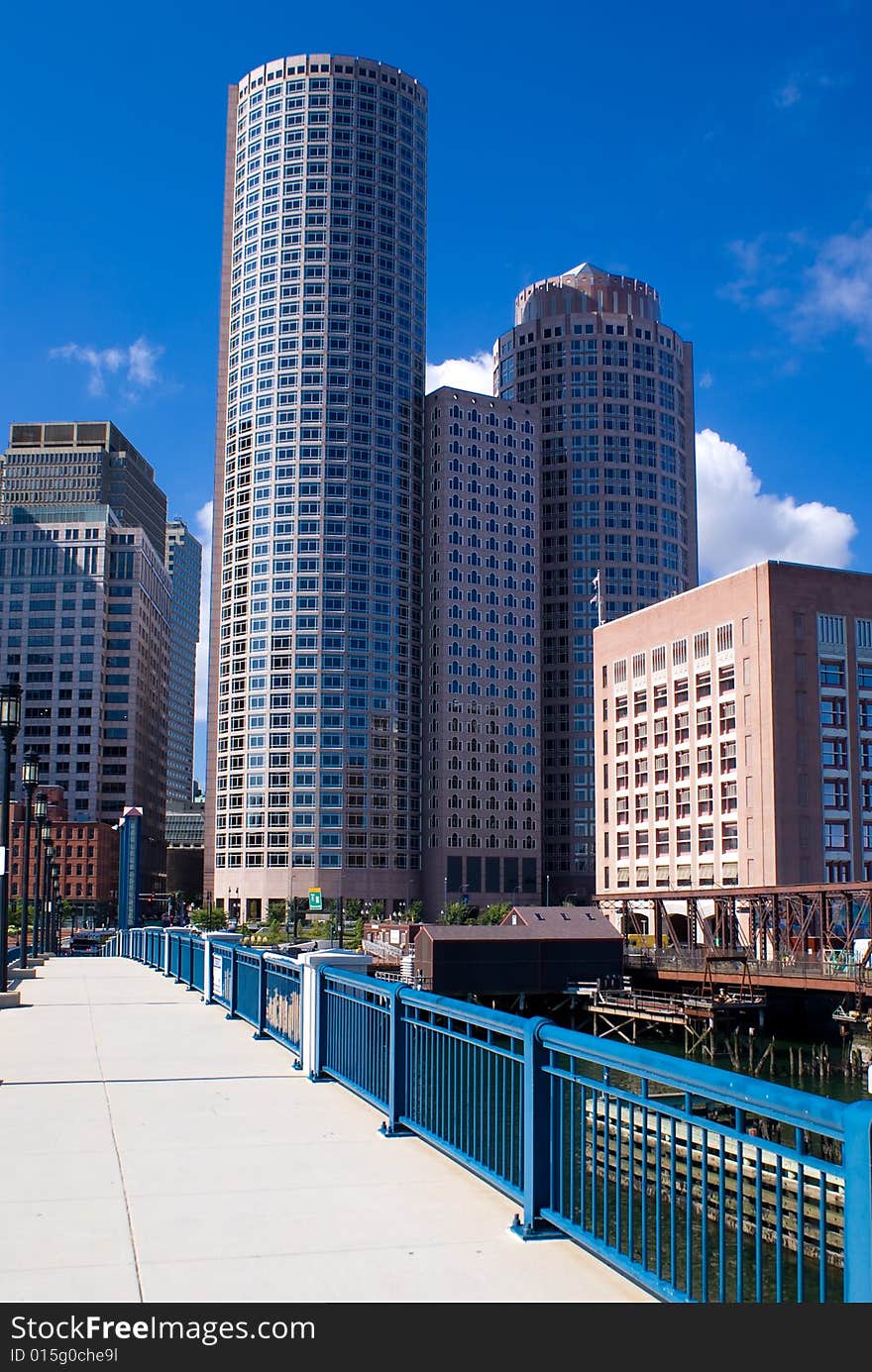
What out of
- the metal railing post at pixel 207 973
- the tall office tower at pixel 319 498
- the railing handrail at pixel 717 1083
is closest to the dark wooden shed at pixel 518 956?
the metal railing post at pixel 207 973

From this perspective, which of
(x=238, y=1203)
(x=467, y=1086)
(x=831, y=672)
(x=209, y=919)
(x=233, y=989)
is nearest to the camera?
(x=238, y=1203)

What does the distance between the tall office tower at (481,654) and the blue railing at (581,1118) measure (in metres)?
154

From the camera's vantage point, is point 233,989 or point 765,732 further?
point 765,732

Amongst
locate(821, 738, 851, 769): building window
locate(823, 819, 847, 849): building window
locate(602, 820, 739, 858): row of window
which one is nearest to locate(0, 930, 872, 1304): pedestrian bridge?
locate(823, 819, 847, 849): building window

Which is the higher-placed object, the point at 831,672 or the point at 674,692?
the point at 831,672

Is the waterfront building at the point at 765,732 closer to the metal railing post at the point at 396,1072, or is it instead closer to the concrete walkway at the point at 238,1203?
the concrete walkway at the point at 238,1203

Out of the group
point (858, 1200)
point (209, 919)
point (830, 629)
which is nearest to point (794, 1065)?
point (830, 629)

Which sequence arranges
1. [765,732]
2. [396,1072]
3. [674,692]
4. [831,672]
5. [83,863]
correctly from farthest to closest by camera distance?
[83,863], [674,692], [831,672], [765,732], [396,1072]

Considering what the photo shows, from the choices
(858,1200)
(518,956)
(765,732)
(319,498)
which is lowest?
(518,956)

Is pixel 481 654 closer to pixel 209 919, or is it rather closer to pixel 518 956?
pixel 209 919

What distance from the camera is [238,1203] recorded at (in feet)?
28.4

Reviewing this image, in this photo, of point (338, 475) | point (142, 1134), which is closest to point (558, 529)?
point (338, 475)

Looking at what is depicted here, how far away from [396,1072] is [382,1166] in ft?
4.69

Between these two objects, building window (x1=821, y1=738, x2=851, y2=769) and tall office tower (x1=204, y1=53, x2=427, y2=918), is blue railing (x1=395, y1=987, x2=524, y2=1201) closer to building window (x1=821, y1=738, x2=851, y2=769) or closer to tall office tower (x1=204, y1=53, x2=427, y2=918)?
building window (x1=821, y1=738, x2=851, y2=769)
